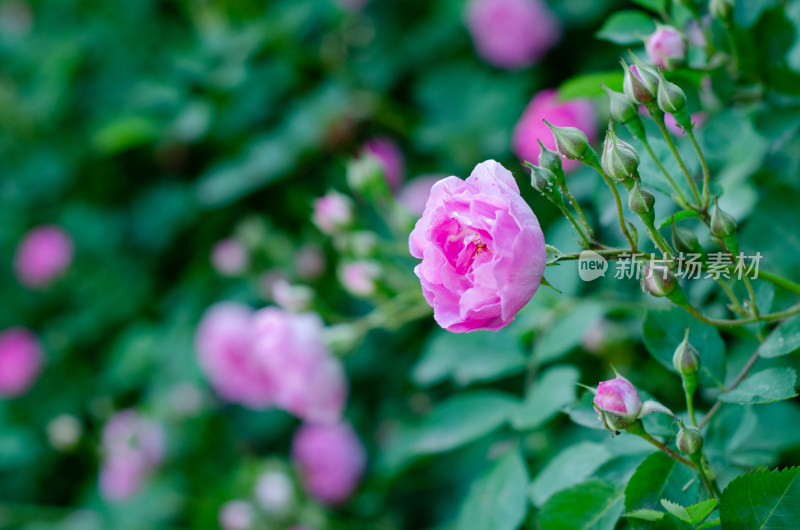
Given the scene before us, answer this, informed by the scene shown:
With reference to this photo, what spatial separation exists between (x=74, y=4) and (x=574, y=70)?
1680 millimetres

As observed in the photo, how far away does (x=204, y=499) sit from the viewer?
1.49 metres

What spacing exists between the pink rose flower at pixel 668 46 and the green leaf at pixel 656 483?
1.13 feet

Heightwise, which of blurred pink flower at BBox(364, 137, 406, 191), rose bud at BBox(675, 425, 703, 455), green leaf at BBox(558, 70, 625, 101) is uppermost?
green leaf at BBox(558, 70, 625, 101)

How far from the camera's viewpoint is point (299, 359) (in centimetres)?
98

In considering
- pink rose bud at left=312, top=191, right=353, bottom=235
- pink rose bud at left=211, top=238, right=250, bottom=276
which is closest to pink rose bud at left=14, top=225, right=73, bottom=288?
pink rose bud at left=211, top=238, right=250, bottom=276

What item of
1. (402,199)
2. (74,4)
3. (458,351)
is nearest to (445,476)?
(458,351)

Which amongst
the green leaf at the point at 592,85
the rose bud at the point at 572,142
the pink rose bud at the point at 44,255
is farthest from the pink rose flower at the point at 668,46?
the pink rose bud at the point at 44,255

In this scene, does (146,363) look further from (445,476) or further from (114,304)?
(445,476)

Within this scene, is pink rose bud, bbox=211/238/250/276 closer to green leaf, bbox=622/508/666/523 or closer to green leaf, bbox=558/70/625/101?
green leaf, bbox=558/70/625/101

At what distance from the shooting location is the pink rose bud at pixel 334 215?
953mm

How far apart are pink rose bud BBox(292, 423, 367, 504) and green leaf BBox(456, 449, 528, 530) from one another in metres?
0.61

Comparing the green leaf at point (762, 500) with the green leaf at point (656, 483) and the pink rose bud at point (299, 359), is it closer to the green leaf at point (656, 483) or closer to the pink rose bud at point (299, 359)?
the green leaf at point (656, 483)

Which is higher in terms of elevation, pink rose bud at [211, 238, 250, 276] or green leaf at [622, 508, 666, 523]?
green leaf at [622, 508, 666, 523]

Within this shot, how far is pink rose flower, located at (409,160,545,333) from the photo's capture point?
1.35 ft
